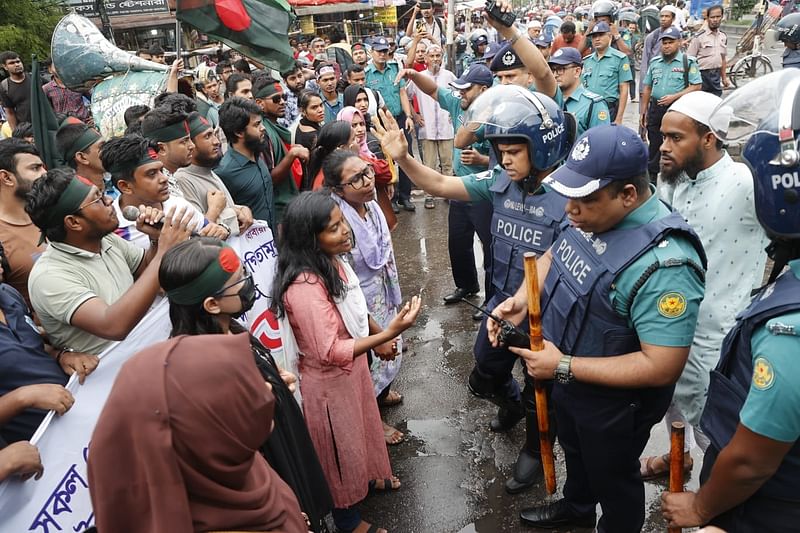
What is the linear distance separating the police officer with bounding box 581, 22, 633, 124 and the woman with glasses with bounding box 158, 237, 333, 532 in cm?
703

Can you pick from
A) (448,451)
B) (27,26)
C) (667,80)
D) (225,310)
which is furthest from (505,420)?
(27,26)

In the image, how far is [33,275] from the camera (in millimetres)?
2467

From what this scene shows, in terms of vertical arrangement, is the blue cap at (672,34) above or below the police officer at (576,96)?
above

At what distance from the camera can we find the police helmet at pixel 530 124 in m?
3.03

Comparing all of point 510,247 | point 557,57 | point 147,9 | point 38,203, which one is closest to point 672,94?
point 557,57

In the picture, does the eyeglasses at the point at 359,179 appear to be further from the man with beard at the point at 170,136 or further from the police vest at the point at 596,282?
the police vest at the point at 596,282

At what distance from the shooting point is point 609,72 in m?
7.99

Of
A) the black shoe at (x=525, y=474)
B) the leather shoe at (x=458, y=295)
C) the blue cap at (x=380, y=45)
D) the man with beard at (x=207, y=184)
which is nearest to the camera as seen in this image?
the black shoe at (x=525, y=474)

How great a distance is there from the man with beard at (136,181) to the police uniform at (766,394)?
2519 mm

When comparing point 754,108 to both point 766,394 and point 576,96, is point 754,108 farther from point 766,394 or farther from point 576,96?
point 576,96

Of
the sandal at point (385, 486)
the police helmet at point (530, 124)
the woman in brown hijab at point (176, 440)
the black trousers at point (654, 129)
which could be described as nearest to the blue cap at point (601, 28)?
the black trousers at point (654, 129)

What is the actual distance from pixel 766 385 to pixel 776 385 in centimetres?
3

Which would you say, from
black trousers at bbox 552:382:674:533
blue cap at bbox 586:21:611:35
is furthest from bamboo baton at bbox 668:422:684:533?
blue cap at bbox 586:21:611:35

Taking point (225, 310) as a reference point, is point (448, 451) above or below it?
below
